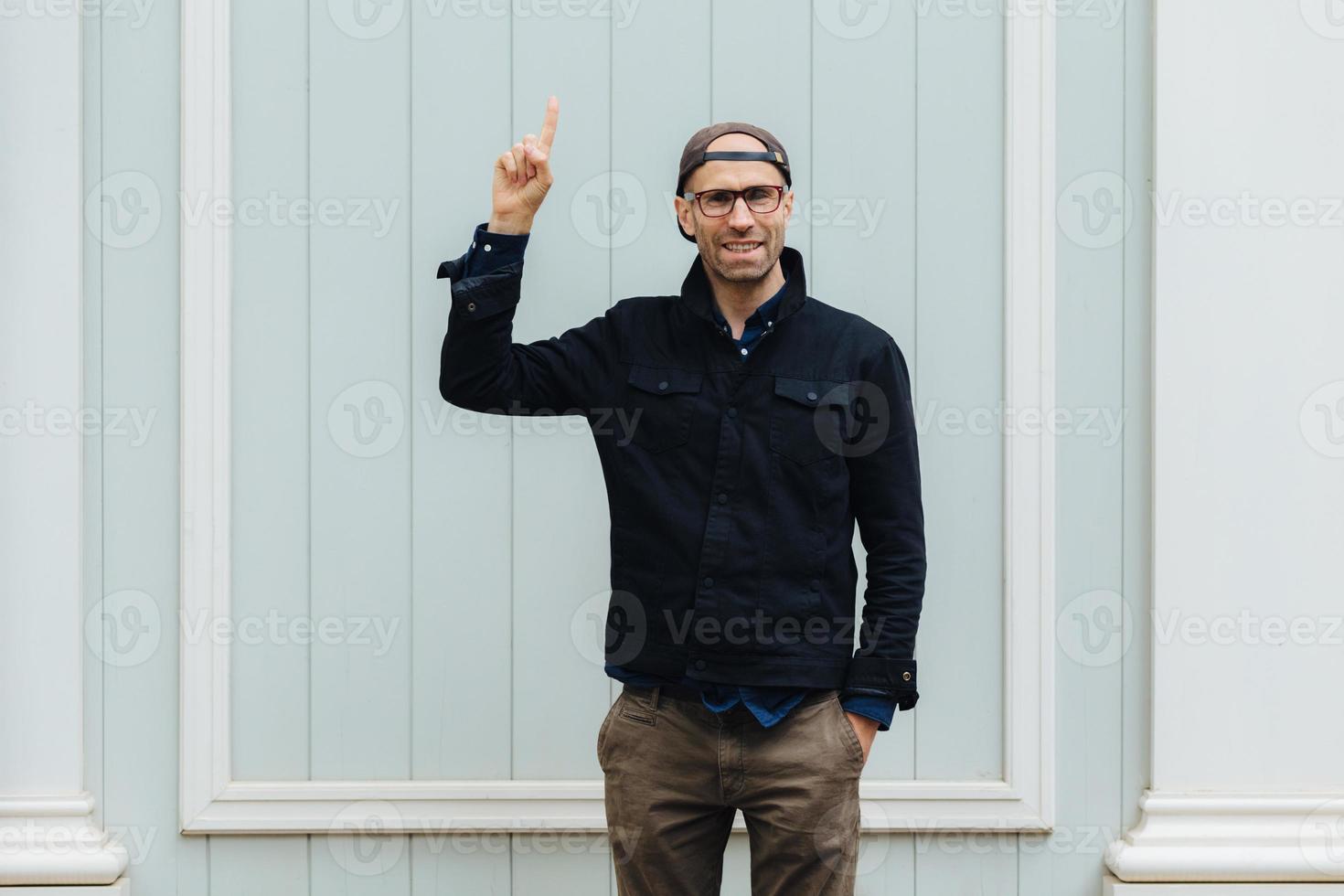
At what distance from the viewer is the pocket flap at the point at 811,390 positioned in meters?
2.16

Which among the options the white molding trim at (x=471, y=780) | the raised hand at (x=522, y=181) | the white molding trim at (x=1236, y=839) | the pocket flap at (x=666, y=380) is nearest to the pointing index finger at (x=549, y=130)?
the raised hand at (x=522, y=181)

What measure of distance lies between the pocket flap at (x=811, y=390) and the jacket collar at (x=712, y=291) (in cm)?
11

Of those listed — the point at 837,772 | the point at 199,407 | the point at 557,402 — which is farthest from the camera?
the point at 199,407

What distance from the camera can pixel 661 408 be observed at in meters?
2.21

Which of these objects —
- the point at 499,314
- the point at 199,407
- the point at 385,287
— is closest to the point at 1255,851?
the point at 499,314

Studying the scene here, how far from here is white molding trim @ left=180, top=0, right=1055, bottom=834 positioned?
284cm

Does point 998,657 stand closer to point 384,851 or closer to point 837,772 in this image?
point 837,772

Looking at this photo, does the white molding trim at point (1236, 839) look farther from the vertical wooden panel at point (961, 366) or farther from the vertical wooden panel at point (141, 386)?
the vertical wooden panel at point (141, 386)

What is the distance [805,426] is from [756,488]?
0.45 feet

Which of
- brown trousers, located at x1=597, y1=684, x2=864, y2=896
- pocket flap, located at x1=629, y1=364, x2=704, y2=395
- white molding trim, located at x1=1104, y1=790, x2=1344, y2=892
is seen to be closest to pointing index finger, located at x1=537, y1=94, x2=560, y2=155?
pocket flap, located at x1=629, y1=364, x2=704, y2=395

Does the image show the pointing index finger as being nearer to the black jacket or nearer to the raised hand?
the raised hand

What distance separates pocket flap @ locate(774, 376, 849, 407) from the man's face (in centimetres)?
19

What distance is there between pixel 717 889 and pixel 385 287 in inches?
60.2

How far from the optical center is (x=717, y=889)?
2252 mm
